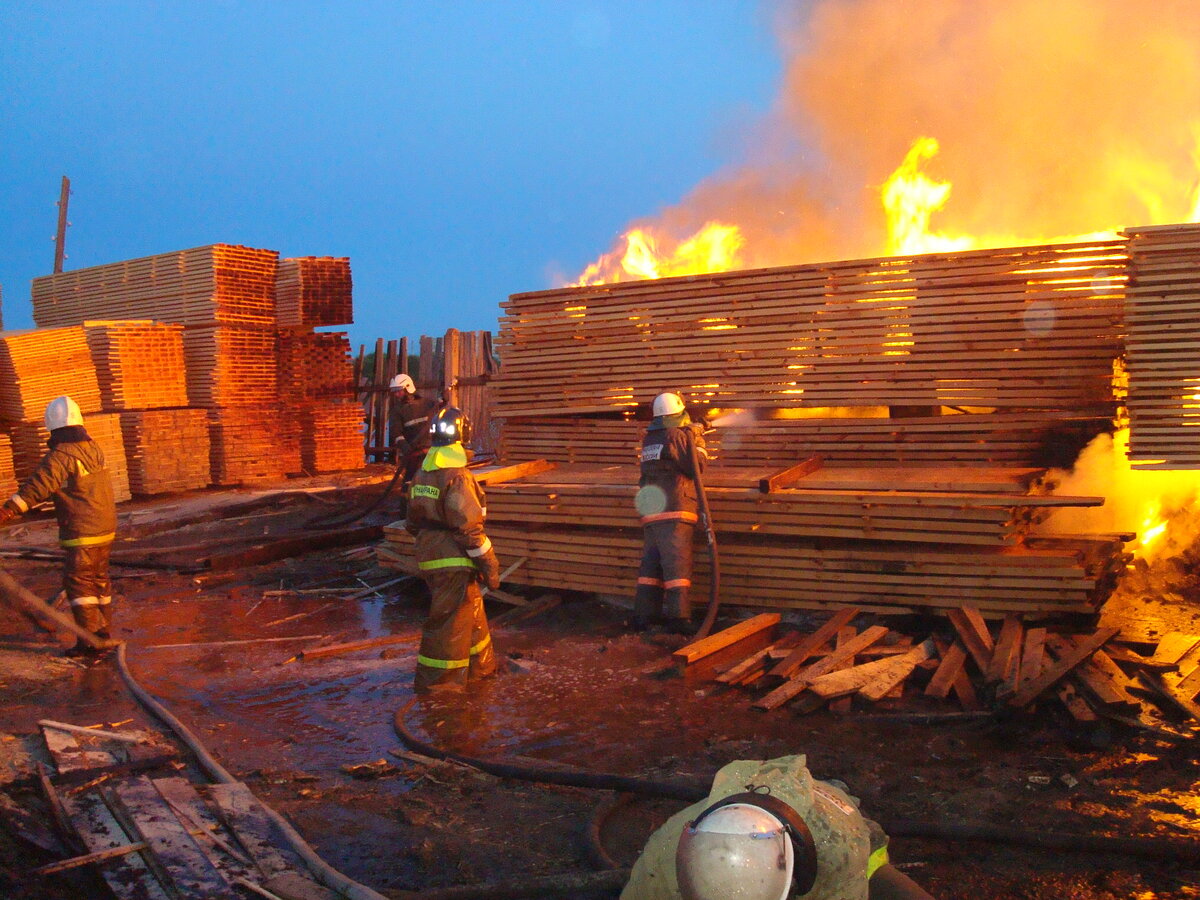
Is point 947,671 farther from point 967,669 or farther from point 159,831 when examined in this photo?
point 159,831

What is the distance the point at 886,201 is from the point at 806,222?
463cm

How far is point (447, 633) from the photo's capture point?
6738mm

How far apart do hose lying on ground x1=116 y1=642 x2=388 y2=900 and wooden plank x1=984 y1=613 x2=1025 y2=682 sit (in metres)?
4.12

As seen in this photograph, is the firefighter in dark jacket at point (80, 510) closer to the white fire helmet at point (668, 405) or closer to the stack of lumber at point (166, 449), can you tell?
the white fire helmet at point (668, 405)

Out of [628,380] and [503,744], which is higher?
[628,380]

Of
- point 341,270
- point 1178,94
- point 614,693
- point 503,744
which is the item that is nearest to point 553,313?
point 614,693

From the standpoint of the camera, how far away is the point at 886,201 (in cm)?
1220

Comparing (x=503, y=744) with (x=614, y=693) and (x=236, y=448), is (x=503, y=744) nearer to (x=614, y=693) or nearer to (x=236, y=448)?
(x=614, y=693)

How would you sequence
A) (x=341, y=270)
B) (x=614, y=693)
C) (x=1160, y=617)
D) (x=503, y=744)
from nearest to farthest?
(x=503, y=744) < (x=614, y=693) < (x=1160, y=617) < (x=341, y=270)

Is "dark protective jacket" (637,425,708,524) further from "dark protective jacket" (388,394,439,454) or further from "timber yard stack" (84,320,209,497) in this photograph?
"timber yard stack" (84,320,209,497)

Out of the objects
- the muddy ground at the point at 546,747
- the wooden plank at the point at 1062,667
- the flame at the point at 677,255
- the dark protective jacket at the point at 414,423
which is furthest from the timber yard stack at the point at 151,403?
the wooden plank at the point at 1062,667

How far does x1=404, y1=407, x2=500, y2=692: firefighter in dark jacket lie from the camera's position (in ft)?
21.9

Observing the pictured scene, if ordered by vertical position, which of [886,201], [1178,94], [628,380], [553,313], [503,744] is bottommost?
[503,744]

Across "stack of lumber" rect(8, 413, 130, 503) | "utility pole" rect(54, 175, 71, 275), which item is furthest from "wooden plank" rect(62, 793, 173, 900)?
"utility pole" rect(54, 175, 71, 275)
